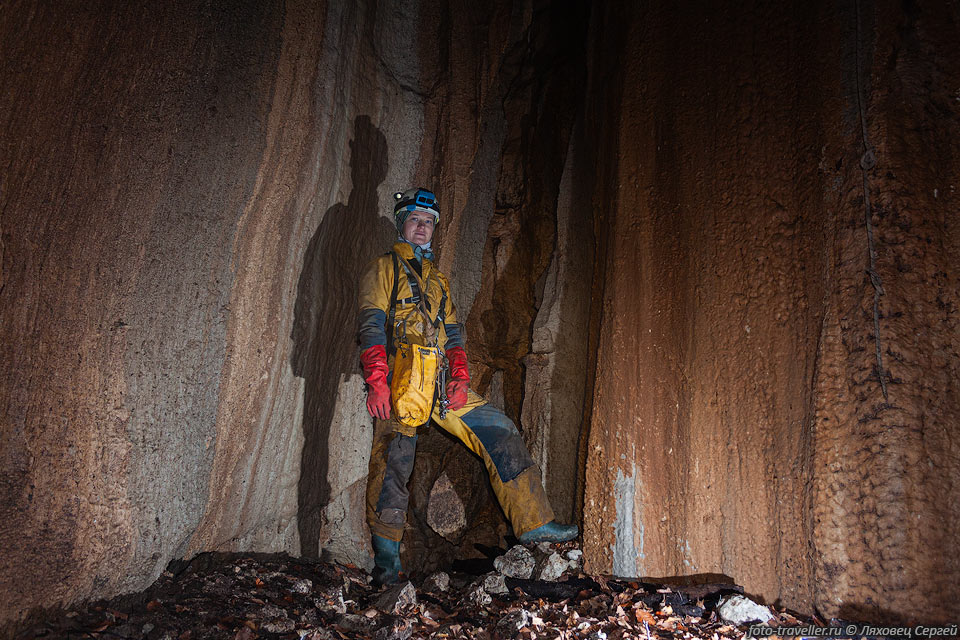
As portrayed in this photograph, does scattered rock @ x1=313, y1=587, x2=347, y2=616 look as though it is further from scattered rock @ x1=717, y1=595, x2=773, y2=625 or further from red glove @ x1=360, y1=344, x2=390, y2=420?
scattered rock @ x1=717, y1=595, x2=773, y2=625

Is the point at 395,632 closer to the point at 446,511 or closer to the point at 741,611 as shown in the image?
the point at 741,611

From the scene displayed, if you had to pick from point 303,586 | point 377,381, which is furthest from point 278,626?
point 377,381

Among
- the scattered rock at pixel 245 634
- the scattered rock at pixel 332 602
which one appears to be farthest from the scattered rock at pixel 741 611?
the scattered rock at pixel 245 634

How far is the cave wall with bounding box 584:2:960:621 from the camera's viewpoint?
7.66ft

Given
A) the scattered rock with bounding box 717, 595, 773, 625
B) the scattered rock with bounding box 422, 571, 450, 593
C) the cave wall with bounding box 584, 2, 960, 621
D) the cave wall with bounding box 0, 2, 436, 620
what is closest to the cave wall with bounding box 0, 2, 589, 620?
the cave wall with bounding box 0, 2, 436, 620

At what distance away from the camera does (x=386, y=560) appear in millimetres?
3605

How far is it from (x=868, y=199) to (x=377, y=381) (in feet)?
9.25

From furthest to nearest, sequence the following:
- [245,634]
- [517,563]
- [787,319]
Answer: [517,563]
[787,319]
[245,634]

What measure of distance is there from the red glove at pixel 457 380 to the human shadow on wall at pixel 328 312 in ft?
2.64

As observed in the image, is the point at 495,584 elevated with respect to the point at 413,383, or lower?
lower

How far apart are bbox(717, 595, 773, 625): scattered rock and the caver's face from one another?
3015 mm

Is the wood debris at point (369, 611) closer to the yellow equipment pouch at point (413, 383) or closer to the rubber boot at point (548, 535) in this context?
the rubber boot at point (548, 535)

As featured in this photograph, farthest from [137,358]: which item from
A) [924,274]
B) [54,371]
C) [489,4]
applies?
[489,4]

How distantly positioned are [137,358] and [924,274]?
3590 millimetres
